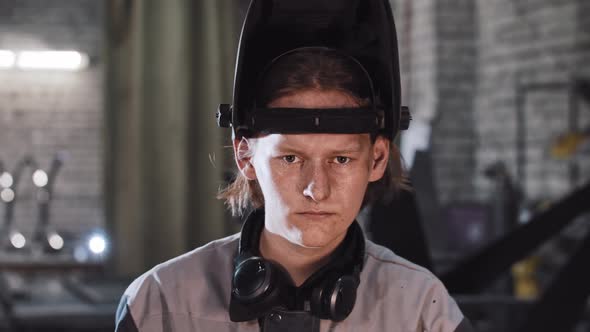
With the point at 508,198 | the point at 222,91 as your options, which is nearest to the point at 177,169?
the point at 222,91

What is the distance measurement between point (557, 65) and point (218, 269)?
2.86m

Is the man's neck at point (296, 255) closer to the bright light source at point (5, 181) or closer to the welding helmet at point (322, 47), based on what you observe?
the welding helmet at point (322, 47)

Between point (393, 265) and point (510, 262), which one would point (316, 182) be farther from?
point (510, 262)

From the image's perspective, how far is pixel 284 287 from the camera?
1.04 m

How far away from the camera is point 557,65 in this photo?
363cm

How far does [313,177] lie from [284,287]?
0.14 m

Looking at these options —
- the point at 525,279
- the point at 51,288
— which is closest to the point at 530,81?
the point at 525,279

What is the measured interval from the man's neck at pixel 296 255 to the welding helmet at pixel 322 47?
0.14 m

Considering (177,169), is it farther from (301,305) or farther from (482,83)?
(301,305)

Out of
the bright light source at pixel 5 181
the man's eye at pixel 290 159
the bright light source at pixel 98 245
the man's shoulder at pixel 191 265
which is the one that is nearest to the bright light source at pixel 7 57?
the bright light source at pixel 5 181

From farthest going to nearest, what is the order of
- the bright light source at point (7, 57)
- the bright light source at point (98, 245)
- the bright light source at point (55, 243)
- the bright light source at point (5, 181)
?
the bright light source at point (7, 57) < the bright light source at point (5, 181) < the bright light source at point (55, 243) < the bright light source at point (98, 245)

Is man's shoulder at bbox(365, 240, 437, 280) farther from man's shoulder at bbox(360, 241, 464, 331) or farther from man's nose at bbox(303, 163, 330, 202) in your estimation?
man's nose at bbox(303, 163, 330, 202)

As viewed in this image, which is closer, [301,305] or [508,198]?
[301,305]

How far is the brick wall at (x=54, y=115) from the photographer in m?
6.31
